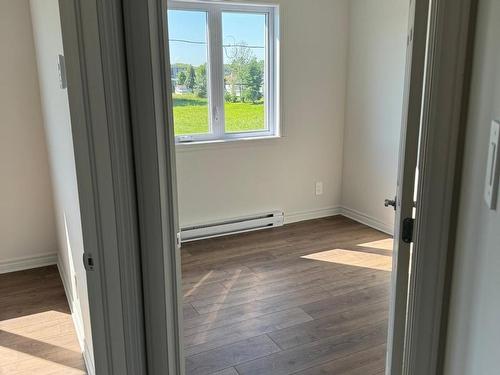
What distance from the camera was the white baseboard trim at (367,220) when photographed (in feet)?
13.6

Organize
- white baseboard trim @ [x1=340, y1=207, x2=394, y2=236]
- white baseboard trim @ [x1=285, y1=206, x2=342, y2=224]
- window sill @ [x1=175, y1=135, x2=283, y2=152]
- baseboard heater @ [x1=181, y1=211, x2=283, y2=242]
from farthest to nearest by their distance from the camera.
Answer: white baseboard trim @ [x1=285, y1=206, x2=342, y2=224] → white baseboard trim @ [x1=340, y1=207, x2=394, y2=236] → baseboard heater @ [x1=181, y1=211, x2=283, y2=242] → window sill @ [x1=175, y1=135, x2=283, y2=152]

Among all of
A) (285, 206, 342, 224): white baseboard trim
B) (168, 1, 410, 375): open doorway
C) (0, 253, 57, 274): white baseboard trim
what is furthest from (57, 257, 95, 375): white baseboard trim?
(285, 206, 342, 224): white baseboard trim

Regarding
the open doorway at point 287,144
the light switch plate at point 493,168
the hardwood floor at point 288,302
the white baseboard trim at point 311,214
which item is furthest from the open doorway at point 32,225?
the white baseboard trim at point 311,214

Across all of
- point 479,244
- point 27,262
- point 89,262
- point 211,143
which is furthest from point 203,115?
point 479,244

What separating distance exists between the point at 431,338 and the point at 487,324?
0.33 metres

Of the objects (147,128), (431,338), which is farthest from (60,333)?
(431,338)

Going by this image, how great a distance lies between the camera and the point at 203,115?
3.97 m

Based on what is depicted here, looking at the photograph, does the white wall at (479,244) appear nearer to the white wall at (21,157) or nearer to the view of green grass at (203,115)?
the white wall at (21,157)

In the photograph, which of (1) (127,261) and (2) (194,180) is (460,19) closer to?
(1) (127,261)

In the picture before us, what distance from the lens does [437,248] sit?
1.11m

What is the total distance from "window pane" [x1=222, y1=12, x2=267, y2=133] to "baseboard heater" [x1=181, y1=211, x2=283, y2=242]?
0.80 meters

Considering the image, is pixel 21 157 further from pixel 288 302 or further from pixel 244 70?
pixel 288 302

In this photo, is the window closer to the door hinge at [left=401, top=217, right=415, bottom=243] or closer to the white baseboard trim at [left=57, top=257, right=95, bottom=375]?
the white baseboard trim at [left=57, top=257, right=95, bottom=375]

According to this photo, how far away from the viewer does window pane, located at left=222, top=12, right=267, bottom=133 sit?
3920mm
